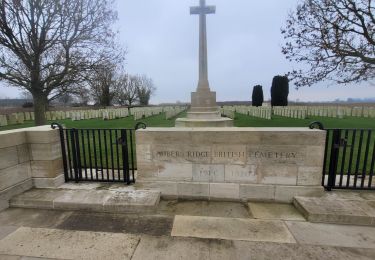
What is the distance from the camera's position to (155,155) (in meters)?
3.95

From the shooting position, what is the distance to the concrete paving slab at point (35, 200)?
368cm

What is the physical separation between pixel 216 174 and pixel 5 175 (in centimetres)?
362

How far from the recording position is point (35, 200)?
12.2 feet

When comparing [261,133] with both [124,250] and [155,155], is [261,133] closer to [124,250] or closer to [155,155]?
[155,155]

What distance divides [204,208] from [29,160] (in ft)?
11.4

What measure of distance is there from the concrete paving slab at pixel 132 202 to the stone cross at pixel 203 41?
5.60 m

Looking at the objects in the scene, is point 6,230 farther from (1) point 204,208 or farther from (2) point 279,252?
(2) point 279,252

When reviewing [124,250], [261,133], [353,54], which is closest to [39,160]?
[124,250]

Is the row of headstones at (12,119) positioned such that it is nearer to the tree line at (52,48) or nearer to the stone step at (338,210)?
the tree line at (52,48)

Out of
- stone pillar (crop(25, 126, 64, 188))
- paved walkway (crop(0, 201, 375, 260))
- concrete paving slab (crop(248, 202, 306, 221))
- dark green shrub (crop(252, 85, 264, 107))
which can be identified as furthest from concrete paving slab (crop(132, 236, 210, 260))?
dark green shrub (crop(252, 85, 264, 107))

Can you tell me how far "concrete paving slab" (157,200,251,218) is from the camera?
3.41 m

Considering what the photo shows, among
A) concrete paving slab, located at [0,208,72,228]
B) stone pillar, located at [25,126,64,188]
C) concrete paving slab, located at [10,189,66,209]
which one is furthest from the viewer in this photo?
stone pillar, located at [25,126,64,188]

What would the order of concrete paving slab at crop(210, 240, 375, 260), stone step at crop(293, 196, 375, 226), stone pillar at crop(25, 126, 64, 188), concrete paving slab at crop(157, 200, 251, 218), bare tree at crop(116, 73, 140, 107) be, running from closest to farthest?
concrete paving slab at crop(210, 240, 375, 260) → stone step at crop(293, 196, 375, 226) → concrete paving slab at crop(157, 200, 251, 218) → stone pillar at crop(25, 126, 64, 188) → bare tree at crop(116, 73, 140, 107)

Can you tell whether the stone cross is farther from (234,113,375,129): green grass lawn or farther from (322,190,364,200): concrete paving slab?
(234,113,375,129): green grass lawn
